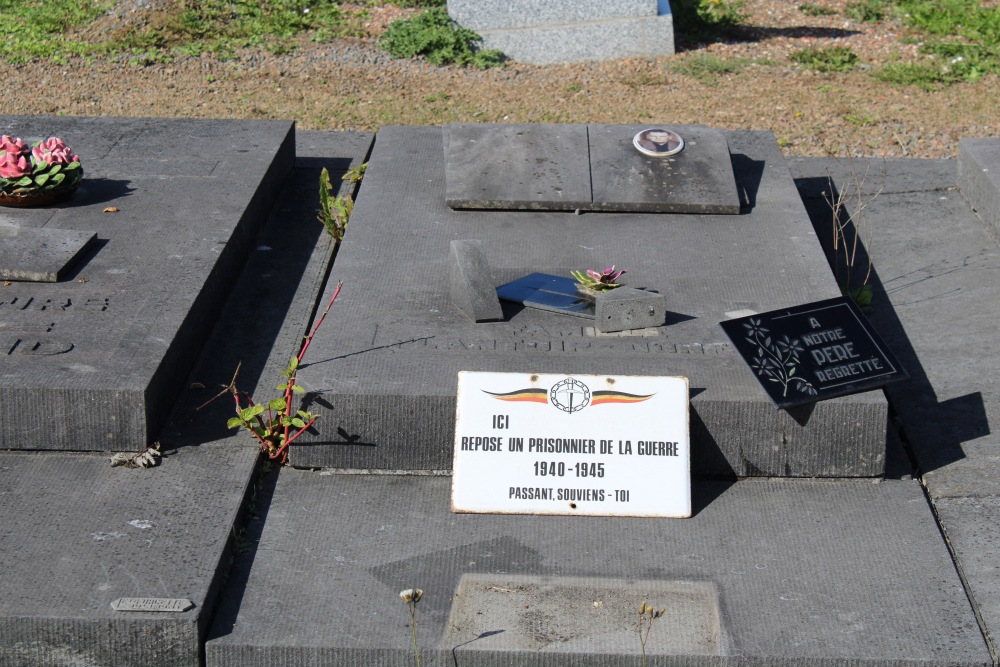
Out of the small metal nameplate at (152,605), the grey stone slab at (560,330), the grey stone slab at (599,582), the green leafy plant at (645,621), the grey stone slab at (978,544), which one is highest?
the grey stone slab at (560,330)

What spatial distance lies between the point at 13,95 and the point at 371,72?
2.88m

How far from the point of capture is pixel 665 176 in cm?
639

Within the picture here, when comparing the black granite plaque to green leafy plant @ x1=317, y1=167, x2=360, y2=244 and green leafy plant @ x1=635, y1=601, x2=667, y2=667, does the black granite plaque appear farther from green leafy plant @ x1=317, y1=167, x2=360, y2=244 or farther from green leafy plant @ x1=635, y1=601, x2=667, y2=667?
green leafy plant @ x1=317, y1=167, x2=360, y2=244

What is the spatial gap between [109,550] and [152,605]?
1.30 feet

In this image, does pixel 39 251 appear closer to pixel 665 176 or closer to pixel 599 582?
pixel 599 582

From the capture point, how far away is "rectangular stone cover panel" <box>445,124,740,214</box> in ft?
20.4

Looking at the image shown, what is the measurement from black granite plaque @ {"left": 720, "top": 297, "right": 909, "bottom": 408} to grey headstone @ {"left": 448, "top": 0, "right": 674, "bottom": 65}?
588 cm

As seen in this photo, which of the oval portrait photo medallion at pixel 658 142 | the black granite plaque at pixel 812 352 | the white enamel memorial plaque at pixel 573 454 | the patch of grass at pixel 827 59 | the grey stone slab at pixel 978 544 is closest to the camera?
the grey stone slab at pixel 978 544

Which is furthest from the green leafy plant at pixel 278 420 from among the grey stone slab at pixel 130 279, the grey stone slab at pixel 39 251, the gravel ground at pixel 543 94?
the gravel ground at pixel 543 94

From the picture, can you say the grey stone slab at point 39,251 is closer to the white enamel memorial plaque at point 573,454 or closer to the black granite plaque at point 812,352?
the white enamel memorial plaque at point 573,454

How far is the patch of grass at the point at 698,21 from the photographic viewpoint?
10.9m

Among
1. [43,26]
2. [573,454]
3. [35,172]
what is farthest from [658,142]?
[43,26]

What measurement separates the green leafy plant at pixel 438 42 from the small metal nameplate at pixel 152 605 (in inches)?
277

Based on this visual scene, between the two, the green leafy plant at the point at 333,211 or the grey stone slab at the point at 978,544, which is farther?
the green leafy plant at the point at 333,211
